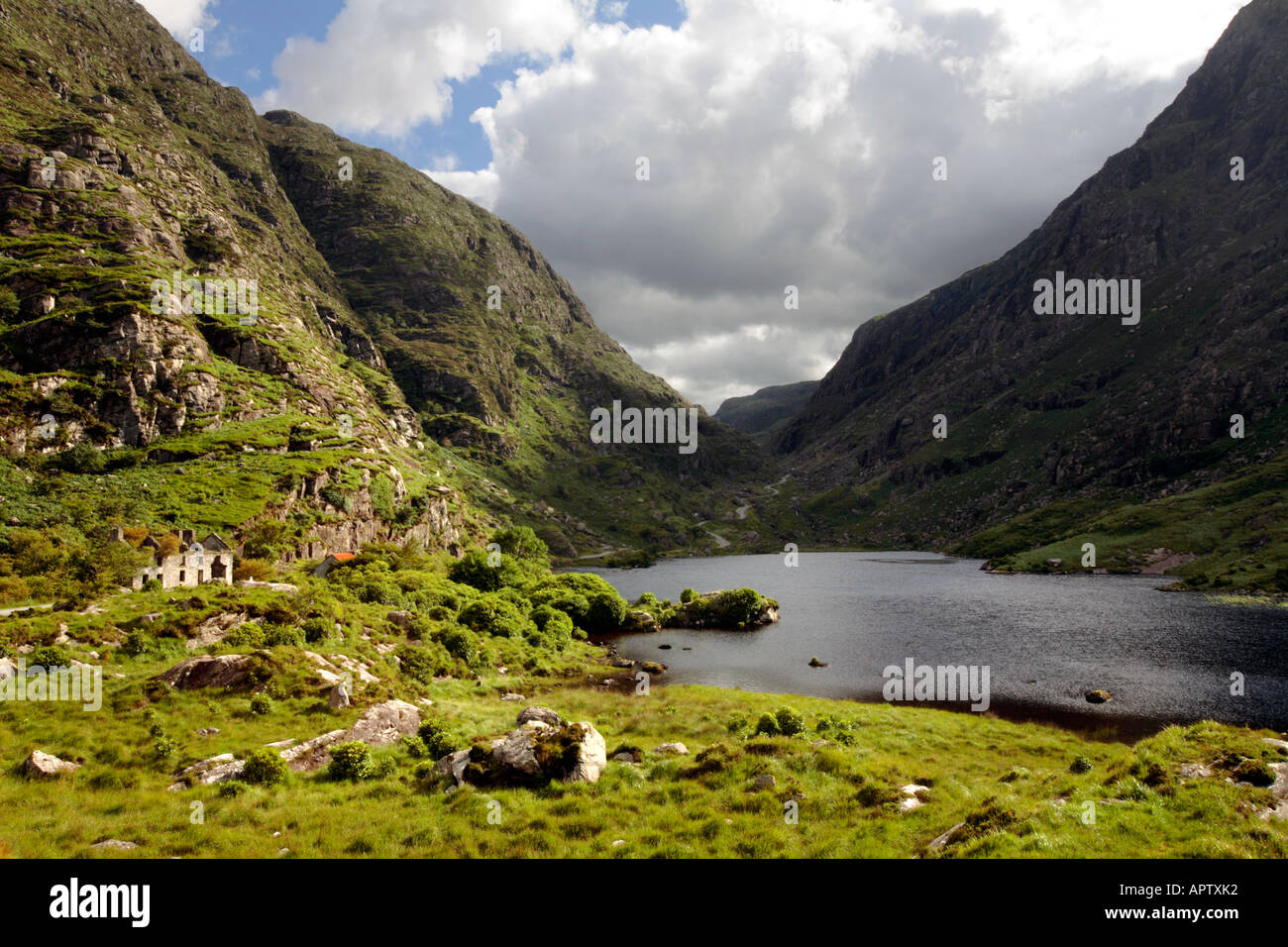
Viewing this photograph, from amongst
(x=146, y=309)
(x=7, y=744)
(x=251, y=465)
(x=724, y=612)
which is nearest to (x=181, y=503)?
(x=251, y=465)

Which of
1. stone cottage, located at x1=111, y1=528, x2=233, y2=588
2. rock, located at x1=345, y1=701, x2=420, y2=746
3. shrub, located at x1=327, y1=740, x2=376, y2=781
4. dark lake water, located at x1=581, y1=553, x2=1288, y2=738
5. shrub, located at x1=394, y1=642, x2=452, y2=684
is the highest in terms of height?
stone cottage, located at x1=111, y1=528, x2=233, y2=588

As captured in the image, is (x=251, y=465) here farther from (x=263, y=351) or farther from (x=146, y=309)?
(x=263, y=351)

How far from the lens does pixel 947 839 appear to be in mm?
17203

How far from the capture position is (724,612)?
105688mm

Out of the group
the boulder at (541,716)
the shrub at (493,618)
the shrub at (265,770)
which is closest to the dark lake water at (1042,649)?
the shrub at (493,618)

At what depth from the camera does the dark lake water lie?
50775mm

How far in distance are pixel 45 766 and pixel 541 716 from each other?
1979 centimetres

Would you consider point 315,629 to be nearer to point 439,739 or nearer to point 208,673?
point 208,673

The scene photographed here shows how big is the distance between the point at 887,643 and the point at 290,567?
295 feet

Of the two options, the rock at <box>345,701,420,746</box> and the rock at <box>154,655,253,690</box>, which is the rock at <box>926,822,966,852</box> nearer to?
the rock at <box>345,701,420,746</box>

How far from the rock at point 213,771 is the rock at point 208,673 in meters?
9.30

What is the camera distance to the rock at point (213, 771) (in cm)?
2234

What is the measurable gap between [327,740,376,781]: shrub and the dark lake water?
46.3 m

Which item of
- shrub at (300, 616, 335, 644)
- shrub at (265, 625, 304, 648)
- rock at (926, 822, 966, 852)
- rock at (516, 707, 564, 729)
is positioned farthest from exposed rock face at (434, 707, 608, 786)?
shrub at (300, 616, 335, 644)
